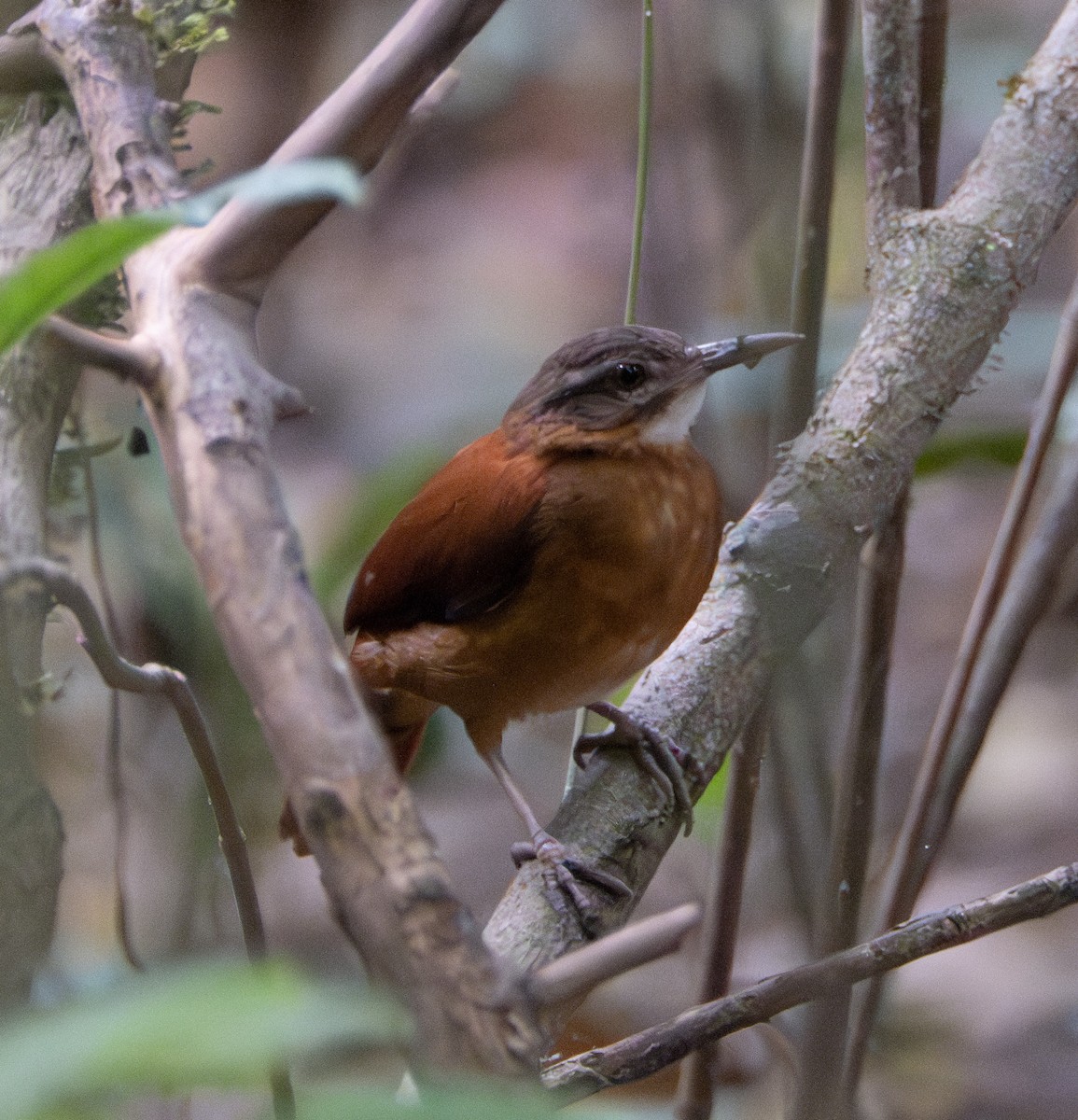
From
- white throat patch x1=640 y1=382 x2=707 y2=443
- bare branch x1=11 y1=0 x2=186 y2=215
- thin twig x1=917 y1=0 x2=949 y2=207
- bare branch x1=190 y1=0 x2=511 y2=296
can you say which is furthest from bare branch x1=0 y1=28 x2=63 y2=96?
thin twig x1=917 y1=0 x2=949 y2=207

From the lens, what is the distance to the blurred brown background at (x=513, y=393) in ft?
6.69

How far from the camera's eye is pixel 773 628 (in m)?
1.74

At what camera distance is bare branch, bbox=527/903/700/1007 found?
63 cm

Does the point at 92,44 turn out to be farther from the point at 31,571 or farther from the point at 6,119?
the point at 31,571

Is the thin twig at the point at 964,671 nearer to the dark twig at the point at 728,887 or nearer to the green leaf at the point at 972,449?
the green leaf at the point at 972,449

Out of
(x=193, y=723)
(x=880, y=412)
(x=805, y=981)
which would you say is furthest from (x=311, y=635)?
(x=880, y=412)

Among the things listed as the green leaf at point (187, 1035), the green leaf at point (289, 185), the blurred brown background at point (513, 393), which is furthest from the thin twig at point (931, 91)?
the green leaf at point (187, 1035)

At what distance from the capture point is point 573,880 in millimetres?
1459

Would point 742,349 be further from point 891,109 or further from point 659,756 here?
point 659,756

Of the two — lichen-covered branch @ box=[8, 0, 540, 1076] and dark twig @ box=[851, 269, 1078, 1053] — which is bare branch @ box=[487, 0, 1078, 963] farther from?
lichen-covered branch @ box=[8, 0, 540, 1076]

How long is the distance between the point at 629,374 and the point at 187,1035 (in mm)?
1578

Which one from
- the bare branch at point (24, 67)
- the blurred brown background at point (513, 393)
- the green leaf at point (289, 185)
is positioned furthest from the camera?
the blurred brown background at point (513, 393)

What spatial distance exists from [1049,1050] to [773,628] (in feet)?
5.24

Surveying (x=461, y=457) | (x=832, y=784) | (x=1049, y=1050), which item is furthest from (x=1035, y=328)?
(x=1049, y=1050)
